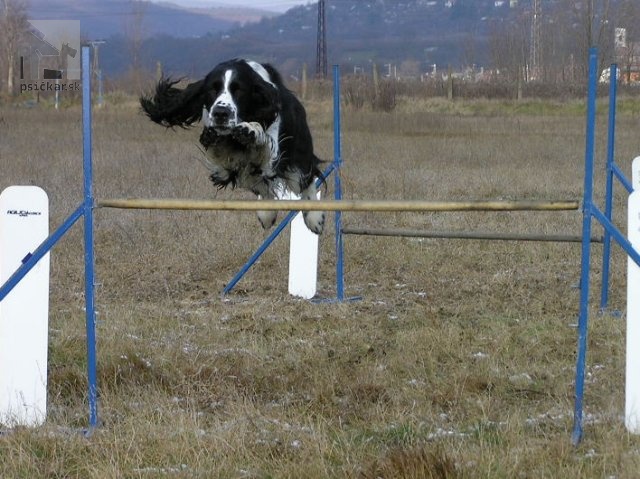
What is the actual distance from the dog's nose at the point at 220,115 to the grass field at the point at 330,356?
124 centimetres

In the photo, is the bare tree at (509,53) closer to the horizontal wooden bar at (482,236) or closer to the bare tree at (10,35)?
the bare tree at (10,35)

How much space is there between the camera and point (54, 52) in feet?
110

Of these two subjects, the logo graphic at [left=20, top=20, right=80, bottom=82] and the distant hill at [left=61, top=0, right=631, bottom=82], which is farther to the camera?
the distant hill at [left=61, top=0, right=631, bottom=82]

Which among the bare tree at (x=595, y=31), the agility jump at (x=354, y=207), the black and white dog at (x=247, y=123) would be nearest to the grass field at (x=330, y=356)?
the agility jump at (x=354, y=207)

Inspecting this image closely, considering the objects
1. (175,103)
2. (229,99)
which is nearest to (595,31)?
(175,103)

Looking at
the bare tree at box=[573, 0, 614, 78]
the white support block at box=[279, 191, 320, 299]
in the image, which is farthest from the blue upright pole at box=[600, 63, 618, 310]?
the bare tree at box=[573, 0, 614, 78]

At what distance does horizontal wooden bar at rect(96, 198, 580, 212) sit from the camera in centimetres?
456

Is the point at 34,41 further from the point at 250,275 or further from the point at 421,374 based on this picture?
the point at 421,374

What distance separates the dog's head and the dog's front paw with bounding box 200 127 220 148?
29 millimetres

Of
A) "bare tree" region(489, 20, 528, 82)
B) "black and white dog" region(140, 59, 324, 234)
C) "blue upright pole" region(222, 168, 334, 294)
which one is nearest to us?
"black and white dog" region(140, 59, 324, 234)

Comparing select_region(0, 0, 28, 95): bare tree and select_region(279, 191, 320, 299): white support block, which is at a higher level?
select_region(0, 0, 28, 95): bare tree

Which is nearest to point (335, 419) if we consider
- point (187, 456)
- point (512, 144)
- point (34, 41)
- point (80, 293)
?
point (187, 456)

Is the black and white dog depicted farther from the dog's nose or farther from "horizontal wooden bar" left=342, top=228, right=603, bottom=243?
"horizontal wooden bar" left=342, top=228, right=603, bottom=243

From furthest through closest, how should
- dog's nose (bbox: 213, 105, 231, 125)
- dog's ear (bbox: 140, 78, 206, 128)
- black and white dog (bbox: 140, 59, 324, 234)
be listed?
dog's ear (bbox: 140, 78, 206, 128)
black and white dog (bbox: 140, 59, 324, 234)
dog's nose (bbox: 213, 105, 231, 125)
